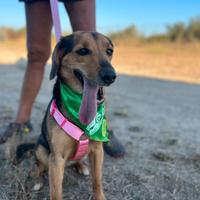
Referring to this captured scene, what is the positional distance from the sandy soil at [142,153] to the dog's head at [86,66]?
2.91 ft

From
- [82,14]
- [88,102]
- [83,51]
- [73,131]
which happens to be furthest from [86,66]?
[82,14]

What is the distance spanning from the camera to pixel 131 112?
660 centimetres

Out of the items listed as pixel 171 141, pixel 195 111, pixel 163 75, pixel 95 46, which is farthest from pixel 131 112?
pixel 163 75

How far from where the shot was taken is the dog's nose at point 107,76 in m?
3.02

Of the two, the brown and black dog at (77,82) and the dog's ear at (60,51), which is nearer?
the brown and black dog at (77,82)

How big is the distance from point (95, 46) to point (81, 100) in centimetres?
44

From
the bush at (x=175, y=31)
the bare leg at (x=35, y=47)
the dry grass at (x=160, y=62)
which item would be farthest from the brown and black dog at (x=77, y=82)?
the bush at (x=175, y=31)

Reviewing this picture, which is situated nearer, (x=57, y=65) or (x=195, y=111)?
(x=57, y=65)

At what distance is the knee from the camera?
4434mm

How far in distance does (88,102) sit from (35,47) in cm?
→ 149

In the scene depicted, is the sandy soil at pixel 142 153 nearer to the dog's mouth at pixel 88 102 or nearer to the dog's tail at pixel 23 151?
the dog's tail at pixel 23 151

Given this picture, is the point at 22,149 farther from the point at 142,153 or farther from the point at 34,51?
the point at 142,153

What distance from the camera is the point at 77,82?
3299mm

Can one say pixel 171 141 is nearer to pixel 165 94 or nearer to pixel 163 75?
pixel 165 94
